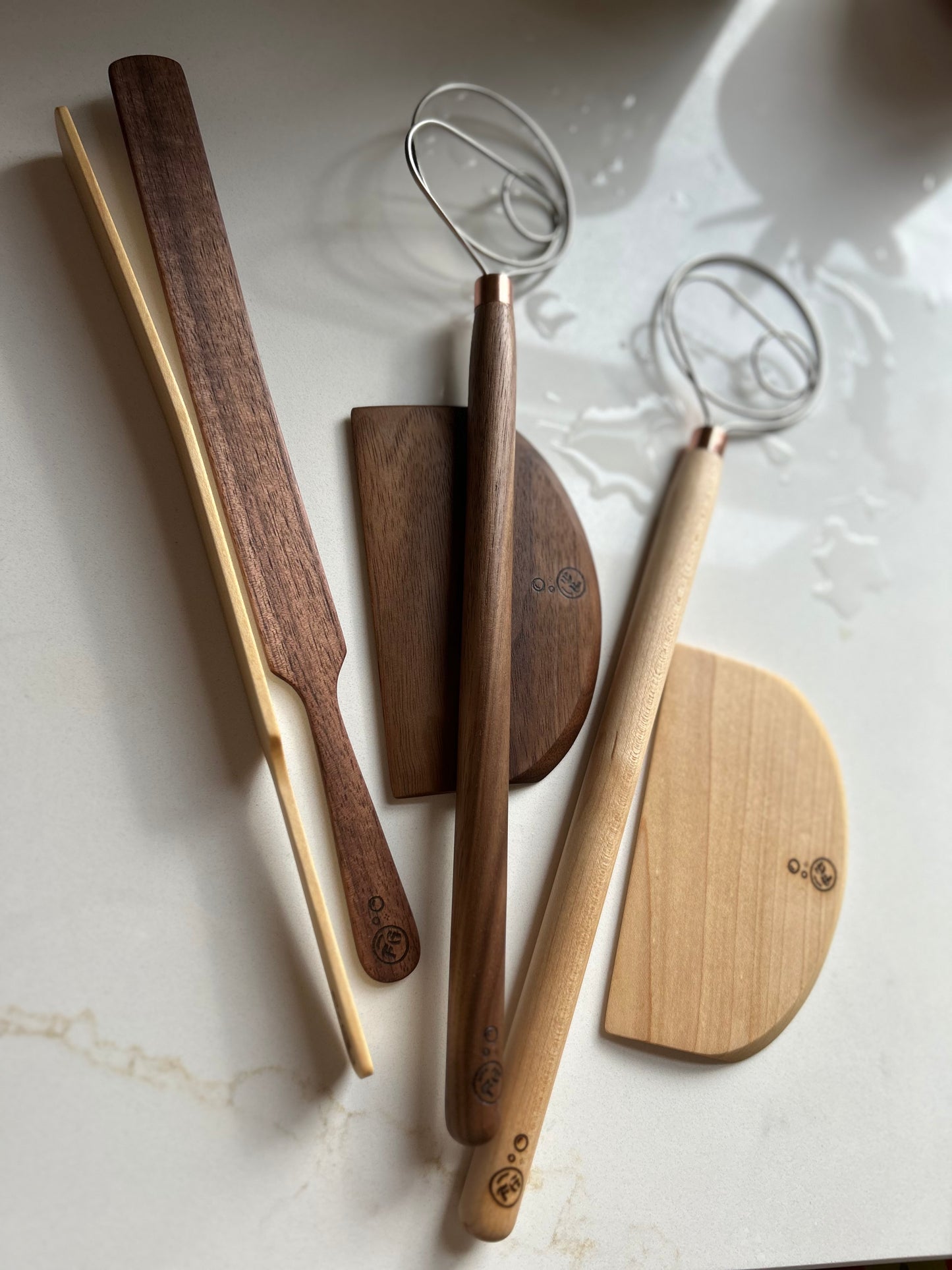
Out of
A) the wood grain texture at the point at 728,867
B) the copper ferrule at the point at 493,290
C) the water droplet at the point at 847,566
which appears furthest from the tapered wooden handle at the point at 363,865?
the water droplet at the point at 847,566

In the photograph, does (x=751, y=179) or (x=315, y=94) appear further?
(x=751, y=179)

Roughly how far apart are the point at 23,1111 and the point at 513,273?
59 cm

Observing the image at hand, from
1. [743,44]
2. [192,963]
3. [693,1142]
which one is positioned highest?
[743,44]

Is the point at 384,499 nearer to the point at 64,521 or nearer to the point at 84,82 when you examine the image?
the point at 64,521

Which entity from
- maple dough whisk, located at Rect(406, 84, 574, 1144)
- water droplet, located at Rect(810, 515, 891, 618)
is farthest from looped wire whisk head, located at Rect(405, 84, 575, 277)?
water droplet, located at Rect(810, 515, 891, 618)

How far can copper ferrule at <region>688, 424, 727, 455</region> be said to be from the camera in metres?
0.66

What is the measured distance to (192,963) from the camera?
47cm

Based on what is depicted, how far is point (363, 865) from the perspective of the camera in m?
0.49

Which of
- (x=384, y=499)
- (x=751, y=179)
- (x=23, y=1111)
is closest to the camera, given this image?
(x=23, y=1111)

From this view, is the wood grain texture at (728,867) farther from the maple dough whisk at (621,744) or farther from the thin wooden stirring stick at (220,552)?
the thin wooden stirring stick at (220,552)

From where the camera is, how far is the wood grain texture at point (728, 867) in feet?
1.74

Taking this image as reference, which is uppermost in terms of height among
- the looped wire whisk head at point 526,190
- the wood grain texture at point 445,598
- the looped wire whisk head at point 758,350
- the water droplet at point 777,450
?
the looped wire whisk head at point 526,190

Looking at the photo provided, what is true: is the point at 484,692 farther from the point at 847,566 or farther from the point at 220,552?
the point at 847,566

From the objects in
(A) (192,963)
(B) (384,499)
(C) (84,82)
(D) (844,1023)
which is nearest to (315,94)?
(C) (84,82)
